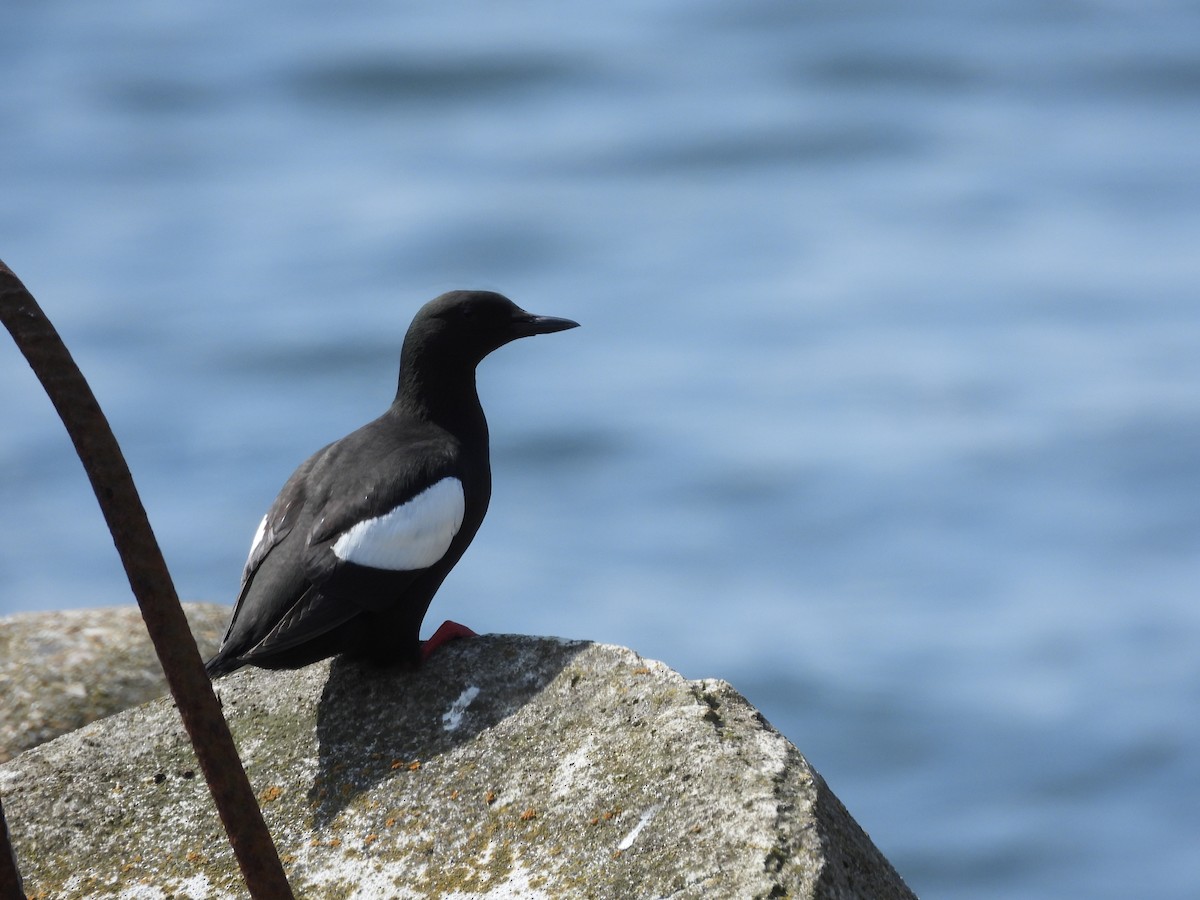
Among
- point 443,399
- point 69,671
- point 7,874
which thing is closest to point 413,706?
point 443,399

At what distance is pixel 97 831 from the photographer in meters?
3.64

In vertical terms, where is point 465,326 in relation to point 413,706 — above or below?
above

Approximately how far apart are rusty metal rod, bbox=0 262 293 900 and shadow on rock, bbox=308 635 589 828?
4.44 feet

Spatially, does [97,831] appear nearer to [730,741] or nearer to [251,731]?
[251,731]

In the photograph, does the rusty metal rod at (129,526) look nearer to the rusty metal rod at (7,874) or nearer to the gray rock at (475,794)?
the rusty metal rod at (7,874)

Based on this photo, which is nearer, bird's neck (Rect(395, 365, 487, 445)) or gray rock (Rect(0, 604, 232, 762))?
bird's neck (Rect(395, 365, 487, 445))

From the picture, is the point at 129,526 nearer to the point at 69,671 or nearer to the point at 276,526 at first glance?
the point at 276,526

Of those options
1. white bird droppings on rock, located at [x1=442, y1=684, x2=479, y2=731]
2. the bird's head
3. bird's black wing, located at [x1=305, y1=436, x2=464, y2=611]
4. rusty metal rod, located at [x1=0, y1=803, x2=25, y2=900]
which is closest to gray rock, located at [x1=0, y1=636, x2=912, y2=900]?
white bird droppings on rock, located at [x1=442, y1=684, x2=479, y2=731]

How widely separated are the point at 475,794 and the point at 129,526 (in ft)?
5.24

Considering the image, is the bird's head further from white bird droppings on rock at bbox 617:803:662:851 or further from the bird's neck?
white bird droppings on rock at bbox 617:803:662:851

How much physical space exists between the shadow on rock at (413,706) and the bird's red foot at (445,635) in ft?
0.11

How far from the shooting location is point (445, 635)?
4.38 metres

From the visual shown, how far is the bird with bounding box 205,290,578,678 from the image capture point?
4199mm

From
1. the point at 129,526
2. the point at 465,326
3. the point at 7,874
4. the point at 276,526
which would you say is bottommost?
the point at 7,874
